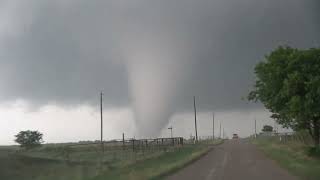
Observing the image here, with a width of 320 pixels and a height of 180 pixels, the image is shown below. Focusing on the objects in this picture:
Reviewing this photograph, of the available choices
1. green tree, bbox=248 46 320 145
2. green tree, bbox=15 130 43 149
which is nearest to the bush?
green tree, bbox=248 46 320 145

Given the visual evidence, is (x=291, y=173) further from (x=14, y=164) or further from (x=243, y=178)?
(x=14, y=164)

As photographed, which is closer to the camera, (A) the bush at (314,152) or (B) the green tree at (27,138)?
(A) the bush at (314,152)

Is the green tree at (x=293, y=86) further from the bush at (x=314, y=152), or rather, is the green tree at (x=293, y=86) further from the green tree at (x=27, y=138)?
the green tree at (x=27, y=138)

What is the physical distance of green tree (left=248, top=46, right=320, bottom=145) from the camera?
44219mm

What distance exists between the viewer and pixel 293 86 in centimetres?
4556

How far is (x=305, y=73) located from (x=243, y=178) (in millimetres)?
21535

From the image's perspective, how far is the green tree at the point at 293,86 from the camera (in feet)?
145

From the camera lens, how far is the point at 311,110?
145 feet

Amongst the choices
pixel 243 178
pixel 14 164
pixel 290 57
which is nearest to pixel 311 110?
pixel 290 57

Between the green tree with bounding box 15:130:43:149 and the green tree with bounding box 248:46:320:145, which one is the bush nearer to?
the green tree with bounding box 248:46:320:145

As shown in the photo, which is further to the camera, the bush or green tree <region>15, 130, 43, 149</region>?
green tree <region>15, 130, 43, 149</region>

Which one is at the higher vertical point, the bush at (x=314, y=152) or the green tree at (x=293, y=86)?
the green tree at (x=293, y=86)

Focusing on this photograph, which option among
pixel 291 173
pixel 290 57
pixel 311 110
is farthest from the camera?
pixel 290 57

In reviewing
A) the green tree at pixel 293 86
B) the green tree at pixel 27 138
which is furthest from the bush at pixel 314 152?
the green tree at pixel 27 138
